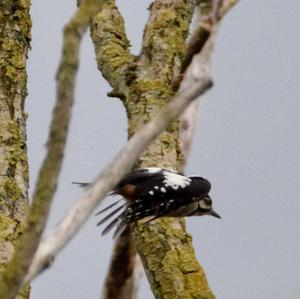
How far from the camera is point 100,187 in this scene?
111 inches

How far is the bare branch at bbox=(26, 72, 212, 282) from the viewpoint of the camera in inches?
111

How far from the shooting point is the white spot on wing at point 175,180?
600cm

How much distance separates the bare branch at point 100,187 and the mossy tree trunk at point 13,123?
2182mm

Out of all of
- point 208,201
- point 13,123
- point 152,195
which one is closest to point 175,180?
point 152,195

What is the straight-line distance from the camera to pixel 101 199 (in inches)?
111

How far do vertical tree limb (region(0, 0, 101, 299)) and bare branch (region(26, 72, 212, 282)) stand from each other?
65 millimetres

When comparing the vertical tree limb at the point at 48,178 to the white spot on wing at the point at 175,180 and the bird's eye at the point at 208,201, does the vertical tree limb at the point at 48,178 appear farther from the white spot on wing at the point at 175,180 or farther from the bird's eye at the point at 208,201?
the bird's eye at the point at 208,201

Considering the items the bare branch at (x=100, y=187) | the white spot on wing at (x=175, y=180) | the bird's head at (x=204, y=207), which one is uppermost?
the bare branch at (x=100, y=187)

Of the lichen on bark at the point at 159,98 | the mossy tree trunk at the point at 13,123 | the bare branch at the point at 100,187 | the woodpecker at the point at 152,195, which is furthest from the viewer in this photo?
the woodpecker at the point at 152,195

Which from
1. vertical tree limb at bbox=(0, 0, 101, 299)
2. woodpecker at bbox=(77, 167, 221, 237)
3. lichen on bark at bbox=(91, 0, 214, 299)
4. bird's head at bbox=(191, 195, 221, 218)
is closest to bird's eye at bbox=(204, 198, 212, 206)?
bird's head at bbox=(191, 195, 221, 218)

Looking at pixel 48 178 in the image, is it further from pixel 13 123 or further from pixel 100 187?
pixel 13 123

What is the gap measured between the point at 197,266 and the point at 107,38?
2.07 m

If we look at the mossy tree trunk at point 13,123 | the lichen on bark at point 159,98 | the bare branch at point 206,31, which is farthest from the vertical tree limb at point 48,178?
the lichen on bark at point 159,98

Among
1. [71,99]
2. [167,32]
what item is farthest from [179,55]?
[71,99]
